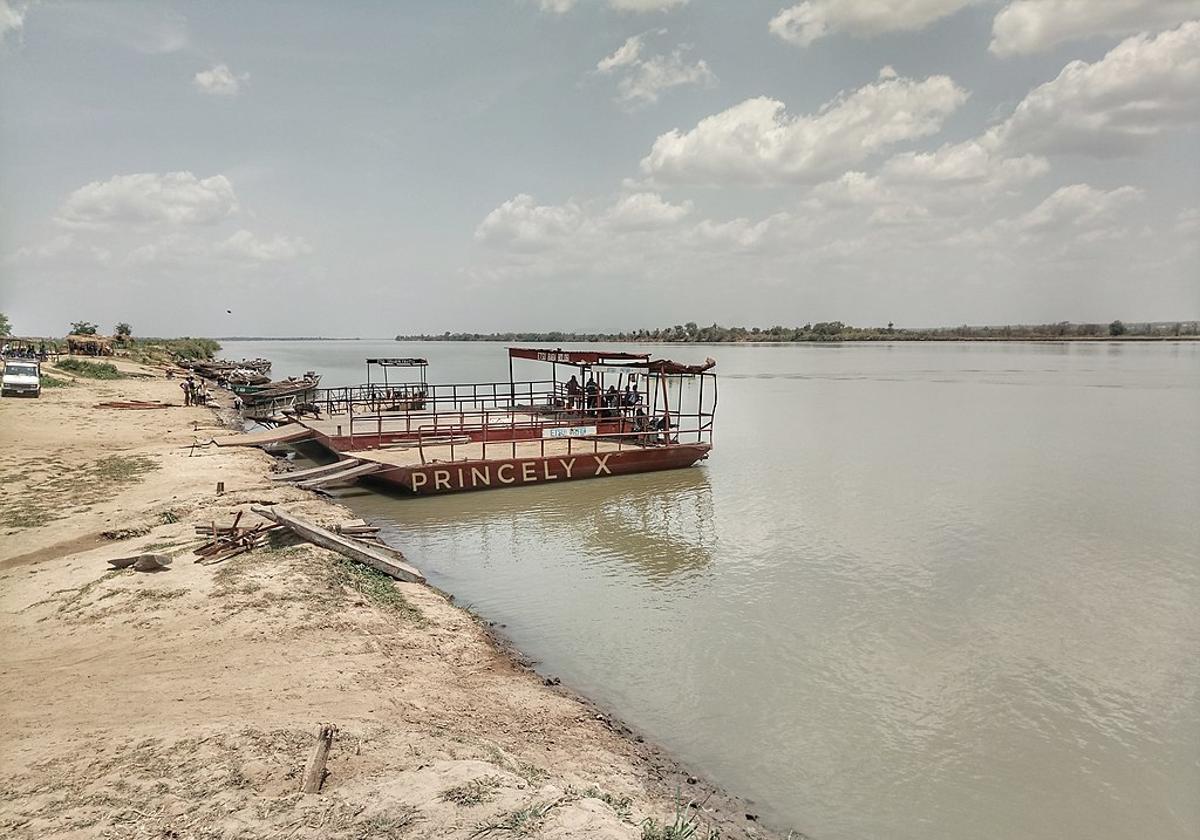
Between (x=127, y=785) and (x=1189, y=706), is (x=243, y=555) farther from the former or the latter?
(x=1189, y=706)

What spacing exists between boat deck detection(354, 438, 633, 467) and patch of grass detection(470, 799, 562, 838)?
14.1 meters

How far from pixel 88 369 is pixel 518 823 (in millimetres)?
50214

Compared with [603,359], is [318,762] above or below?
below

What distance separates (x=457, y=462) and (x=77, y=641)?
11.1 metres

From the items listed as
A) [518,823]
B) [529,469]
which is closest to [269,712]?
[518,823]

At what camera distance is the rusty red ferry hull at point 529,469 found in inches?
698

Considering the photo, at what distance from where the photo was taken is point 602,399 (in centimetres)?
2531

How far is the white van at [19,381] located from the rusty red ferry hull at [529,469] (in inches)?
806

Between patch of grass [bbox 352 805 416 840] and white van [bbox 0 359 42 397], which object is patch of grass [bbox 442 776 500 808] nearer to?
patch of grass [bbox 352 805 416 840]

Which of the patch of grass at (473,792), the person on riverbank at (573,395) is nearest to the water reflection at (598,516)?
the person on riverbank at (573,395)

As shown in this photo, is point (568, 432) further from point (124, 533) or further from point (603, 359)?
point (124, 533)

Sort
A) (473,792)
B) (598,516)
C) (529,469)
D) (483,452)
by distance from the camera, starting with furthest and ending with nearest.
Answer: (529,469)
(483,452)
(598,516)
(473,792)

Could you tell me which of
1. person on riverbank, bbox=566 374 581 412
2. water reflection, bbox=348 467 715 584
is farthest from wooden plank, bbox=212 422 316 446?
person on riverbank, bbox=566 374 581 412

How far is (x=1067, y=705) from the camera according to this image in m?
8.05
